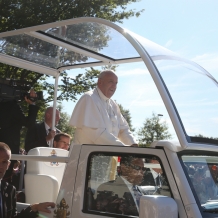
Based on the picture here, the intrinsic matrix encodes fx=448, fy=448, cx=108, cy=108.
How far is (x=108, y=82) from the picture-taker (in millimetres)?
4754

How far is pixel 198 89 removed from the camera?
4.07 meters

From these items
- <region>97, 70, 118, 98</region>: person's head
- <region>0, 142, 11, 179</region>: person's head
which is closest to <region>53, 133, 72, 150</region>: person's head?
<region>97, 70, 118, 98</region>: person's head

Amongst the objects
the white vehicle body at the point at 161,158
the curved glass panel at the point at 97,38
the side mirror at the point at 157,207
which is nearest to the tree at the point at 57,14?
the curved glass panel at the point at 97,38

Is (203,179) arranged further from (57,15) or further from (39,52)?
(57,15)

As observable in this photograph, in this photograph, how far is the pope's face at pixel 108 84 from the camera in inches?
187

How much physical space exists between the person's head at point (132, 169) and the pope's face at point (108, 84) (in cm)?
145

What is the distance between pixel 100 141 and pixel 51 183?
0.61 metres

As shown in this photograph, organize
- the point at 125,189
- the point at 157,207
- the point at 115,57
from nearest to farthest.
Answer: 1. the point at 157,207
2. the point at 125,189
3. the point at 115,57

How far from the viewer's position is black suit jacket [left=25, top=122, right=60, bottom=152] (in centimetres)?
605

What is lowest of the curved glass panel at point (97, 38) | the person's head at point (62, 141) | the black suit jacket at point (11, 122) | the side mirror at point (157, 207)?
the side mirror at point (157, 207)

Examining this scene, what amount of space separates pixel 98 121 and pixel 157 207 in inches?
68.2

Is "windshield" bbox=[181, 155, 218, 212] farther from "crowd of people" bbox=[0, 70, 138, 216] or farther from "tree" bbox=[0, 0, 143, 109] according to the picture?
"tree" bbox=[0, 0, 143, 109]

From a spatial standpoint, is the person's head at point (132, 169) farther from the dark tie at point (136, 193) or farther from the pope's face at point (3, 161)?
the pope's face at point (3, 161)

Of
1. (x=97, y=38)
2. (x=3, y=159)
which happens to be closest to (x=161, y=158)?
(x=3, y=159)
